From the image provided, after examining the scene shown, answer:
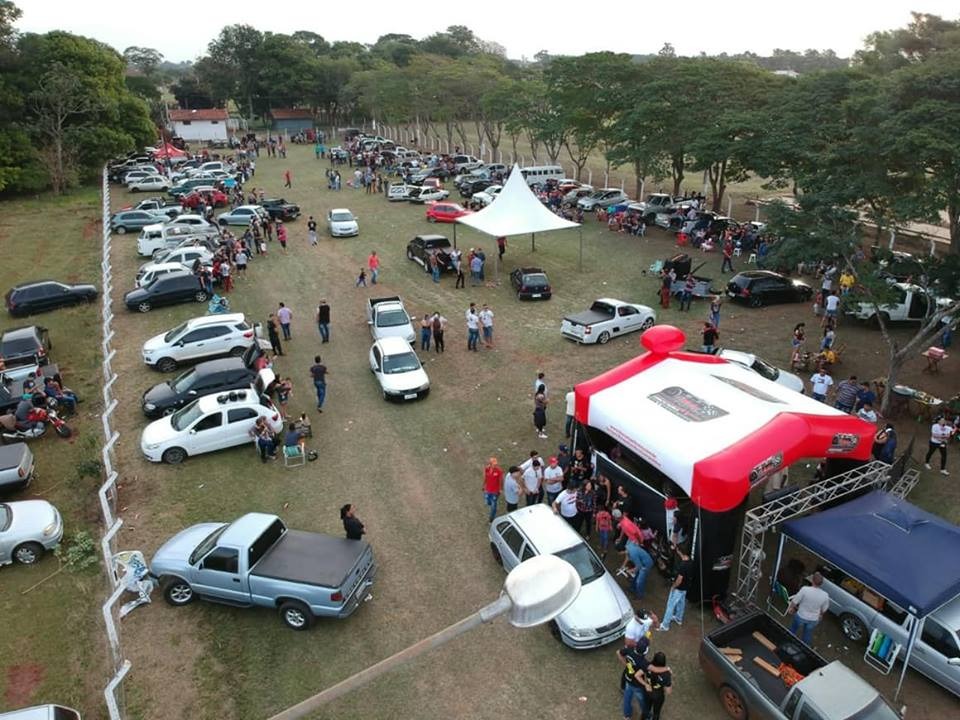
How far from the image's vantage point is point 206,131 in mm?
81688

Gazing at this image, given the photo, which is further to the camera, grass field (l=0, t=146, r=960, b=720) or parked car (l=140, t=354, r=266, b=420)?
parked car (l=140, t=354, r=266, b=420)

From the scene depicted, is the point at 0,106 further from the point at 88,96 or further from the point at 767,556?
the point at 767,556

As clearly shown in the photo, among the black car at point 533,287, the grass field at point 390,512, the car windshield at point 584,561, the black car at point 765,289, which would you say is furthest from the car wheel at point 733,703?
the black car at point 765,289

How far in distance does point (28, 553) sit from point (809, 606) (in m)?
13.6

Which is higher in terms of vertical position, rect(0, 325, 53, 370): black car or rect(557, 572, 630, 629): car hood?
rect(0, 325, 53, 370): black car

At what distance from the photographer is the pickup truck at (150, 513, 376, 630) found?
417 inches

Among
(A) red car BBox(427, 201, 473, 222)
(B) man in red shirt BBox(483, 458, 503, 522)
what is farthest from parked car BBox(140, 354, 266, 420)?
(A) red car BBox(427, 201, 473, 222)

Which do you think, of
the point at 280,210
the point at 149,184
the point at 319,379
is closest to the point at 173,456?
the point at 319,379

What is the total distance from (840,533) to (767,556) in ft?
7.68

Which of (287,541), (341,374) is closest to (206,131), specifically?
(341,374)

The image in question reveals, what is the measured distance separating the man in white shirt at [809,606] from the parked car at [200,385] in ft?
42.7

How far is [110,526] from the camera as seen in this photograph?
42.0 ft

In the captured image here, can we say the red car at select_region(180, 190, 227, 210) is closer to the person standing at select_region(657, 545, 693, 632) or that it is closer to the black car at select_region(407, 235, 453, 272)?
the black car at select_region(407, 235, 453, 272)

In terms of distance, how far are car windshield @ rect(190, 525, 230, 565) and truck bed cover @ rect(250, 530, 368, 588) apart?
91 centimetres
